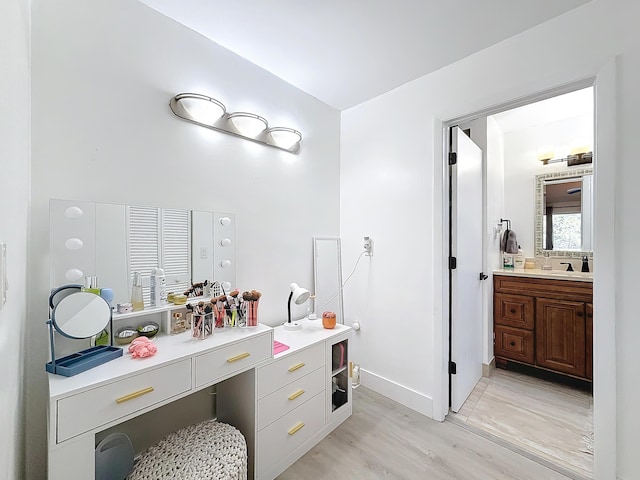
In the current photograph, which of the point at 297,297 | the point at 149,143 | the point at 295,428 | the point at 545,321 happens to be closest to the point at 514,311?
the point at 545,321

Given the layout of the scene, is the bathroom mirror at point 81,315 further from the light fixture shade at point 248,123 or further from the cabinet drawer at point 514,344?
the cabinet drawer at point 514,344

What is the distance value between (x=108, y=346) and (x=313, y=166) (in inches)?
73.4

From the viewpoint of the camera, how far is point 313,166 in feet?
8.24

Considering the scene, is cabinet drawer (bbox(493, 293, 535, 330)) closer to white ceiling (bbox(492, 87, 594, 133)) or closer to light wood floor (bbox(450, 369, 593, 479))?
→ light wood floor (bbox(450, 369, 593, 479))

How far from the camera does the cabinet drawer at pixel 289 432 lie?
1.53m

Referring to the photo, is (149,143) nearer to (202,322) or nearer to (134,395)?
(202,322)

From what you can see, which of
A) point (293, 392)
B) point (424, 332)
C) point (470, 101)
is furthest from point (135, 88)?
point (424, 332)

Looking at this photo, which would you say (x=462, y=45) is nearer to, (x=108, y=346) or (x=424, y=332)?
(x=424, y=332)

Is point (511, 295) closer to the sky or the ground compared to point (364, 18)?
closer to the ground

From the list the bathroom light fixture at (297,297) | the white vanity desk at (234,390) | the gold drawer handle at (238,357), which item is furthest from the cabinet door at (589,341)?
the gold drawer handle at (238,357)

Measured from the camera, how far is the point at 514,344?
2779mm

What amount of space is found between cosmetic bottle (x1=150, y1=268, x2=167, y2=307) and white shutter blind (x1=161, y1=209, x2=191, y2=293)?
46 millimetres

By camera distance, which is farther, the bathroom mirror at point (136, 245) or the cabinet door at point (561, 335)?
the cabinet door at point (561, 335)

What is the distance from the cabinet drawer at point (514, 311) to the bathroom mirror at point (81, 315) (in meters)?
3.14
